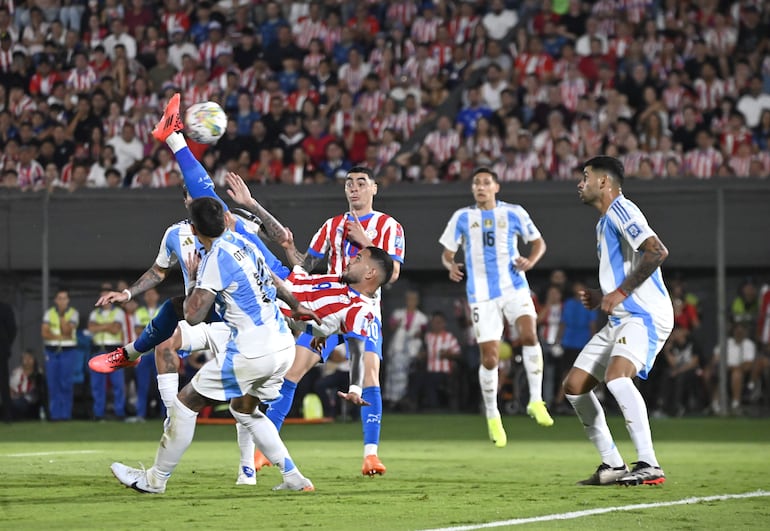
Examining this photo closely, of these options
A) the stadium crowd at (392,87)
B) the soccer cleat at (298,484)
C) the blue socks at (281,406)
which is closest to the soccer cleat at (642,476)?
the soccer cleat at (298,484)

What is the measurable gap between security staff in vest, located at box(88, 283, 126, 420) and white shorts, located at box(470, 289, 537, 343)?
7687 millimetres

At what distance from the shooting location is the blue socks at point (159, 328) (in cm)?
1070

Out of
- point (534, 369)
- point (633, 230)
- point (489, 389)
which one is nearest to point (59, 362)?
point (489, 389)

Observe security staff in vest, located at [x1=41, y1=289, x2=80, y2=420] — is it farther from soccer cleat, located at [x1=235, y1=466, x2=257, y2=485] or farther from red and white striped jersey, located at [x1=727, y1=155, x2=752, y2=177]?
soccer cleat, located at [x1=235, y1=466, x2=257, y2=485]

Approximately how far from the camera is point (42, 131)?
23391 millimetres

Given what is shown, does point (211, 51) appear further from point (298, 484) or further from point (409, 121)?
point (298, 484)

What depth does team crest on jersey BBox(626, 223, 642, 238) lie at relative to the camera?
9.29 meters

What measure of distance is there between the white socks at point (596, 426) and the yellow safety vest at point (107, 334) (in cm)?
1172

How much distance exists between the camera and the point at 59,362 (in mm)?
19828

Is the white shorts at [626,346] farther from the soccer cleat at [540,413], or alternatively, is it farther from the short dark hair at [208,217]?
Answer: the soccer cleat at [540,413]

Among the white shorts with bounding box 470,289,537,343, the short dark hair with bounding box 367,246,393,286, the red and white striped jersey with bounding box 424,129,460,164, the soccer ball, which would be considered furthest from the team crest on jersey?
the red and white striped jersey with bounding box 424,129,460,164

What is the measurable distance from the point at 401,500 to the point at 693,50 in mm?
15208

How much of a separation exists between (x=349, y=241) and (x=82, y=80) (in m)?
14.3

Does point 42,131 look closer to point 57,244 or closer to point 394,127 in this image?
point 57,244
